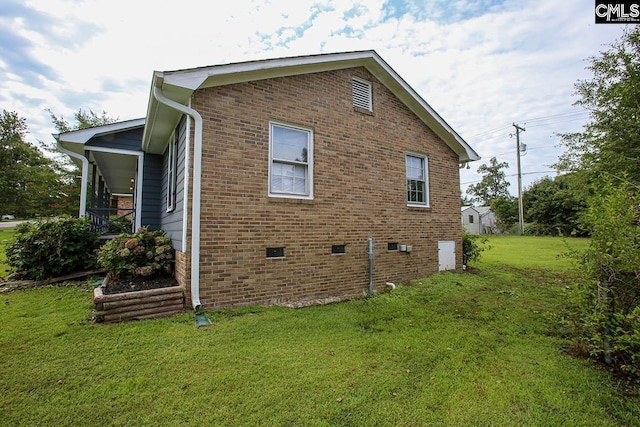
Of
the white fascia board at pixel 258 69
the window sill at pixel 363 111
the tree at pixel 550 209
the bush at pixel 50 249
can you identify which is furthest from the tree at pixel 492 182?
the bush at pixel 50 249

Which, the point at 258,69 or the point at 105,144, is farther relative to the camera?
the point at 105,144

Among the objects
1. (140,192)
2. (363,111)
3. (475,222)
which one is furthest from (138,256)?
(475,222)

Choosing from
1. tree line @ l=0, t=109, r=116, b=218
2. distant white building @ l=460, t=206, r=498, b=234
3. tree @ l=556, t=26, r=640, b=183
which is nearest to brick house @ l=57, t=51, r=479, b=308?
tree @ l=556, t=26, r=640, b=183

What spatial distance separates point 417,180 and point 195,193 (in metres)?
5.85

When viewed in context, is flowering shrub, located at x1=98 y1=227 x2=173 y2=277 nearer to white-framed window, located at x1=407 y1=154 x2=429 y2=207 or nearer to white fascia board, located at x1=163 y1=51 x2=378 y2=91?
white fascia board, located at x1=163 y1=51 x2=378 y2=91

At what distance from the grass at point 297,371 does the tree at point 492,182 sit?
189 feet

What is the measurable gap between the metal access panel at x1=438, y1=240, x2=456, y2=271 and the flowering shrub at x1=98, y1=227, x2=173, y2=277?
688 centimetres

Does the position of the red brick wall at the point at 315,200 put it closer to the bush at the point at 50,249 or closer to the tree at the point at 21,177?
the bush at the point at 50,249

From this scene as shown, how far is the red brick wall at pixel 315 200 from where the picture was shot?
4.77 metres

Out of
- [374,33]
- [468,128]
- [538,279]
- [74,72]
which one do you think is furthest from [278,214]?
[468,128]

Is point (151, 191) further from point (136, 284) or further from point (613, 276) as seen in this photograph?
point (613, 276)

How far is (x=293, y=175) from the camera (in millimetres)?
5656

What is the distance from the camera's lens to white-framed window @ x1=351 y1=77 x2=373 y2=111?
6.78 metres

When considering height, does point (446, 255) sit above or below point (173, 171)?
below
